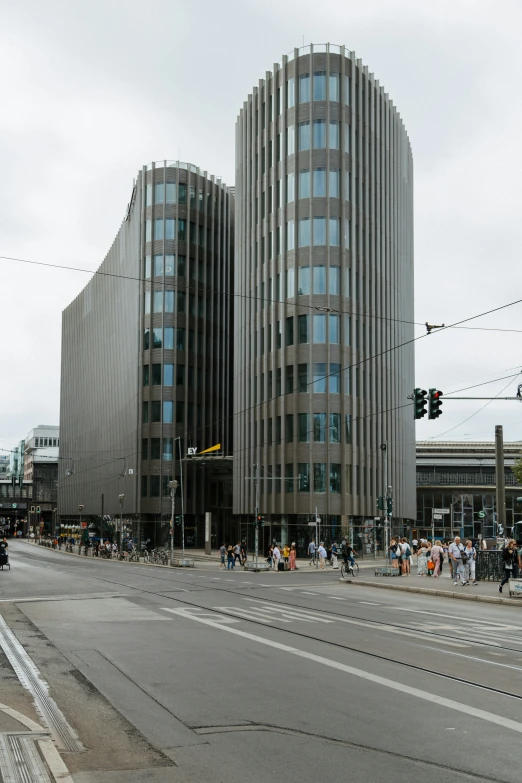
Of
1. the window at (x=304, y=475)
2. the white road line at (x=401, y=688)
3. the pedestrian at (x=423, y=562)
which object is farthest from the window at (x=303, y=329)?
the white road line at (x=401, y=688)

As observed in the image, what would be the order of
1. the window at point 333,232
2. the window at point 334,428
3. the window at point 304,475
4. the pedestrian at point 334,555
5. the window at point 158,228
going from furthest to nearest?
1. the window at point 158,228
2. the window at point 333,232
3. the window at point 334,428
4. the window at point 304,475
5. the pedestrian at point 334,555

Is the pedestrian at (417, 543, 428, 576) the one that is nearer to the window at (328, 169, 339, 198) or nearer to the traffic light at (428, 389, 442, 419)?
the traffic light at (428, 389, 442, 419)

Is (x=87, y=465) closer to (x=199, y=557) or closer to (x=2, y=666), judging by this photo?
(x=199, y=557)

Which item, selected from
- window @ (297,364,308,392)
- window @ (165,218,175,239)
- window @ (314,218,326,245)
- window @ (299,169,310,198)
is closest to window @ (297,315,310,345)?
window @ (297,364,308,392)

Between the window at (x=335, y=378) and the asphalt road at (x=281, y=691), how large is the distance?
48241 millimetres

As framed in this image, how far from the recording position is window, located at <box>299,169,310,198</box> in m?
73.2

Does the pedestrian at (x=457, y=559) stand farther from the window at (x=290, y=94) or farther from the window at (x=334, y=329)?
the window at (x=290, y=94)

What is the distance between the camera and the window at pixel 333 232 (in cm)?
7238

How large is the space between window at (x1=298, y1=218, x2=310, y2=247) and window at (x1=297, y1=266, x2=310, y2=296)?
2.19 meters

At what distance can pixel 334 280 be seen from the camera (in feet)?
236

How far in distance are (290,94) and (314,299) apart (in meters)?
18.6

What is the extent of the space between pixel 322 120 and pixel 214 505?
42.8 metres

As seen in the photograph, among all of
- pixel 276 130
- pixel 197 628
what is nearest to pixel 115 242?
pixel 276 130

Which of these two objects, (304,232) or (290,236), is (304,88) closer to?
(304,232)
